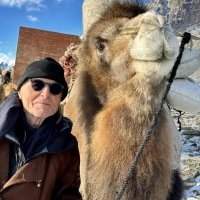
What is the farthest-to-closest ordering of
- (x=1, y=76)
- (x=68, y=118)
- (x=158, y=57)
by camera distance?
1. (x=1, y=76)
2. (x=68, y=118)
3. (x=158, y=57)

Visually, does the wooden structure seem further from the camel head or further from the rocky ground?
the rocky ground

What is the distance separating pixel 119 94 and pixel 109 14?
470mm

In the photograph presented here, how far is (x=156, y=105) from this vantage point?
1.92 meters

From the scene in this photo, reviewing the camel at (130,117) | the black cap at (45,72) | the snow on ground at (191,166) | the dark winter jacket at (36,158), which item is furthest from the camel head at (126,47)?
the snow on ground at (191,166)

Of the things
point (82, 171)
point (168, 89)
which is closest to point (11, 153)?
point (82, 171)

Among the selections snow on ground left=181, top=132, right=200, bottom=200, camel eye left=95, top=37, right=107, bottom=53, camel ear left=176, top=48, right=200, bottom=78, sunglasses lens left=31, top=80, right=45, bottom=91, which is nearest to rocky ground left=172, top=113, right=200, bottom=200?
snow on ground left=181, top=132, right=200, bottom=200

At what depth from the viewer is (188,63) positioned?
2.11 metres

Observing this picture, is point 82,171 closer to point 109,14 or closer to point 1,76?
point 109,14

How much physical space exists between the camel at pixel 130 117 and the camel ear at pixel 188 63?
190mm

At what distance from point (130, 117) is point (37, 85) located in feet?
1.36

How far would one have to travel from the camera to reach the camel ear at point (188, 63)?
2070mm

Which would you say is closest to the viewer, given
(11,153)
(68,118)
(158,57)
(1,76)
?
(158,57)

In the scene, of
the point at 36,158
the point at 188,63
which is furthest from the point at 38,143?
the point at 188,63

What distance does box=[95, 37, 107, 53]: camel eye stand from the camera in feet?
7.24
